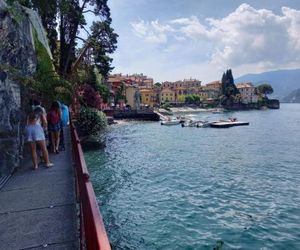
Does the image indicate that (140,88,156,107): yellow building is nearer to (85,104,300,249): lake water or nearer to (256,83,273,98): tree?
(256,83,273,98): tree

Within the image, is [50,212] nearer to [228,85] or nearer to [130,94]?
[130,94]

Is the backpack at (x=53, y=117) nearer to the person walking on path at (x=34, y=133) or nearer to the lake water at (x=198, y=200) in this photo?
the person walking on path at (x=34, y=133)

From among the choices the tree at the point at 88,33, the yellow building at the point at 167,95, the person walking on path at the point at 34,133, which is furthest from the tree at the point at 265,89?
the person walking on path at the point at 34,133

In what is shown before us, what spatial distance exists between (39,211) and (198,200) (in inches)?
424

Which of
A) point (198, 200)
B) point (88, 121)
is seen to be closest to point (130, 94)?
point (88, 121)

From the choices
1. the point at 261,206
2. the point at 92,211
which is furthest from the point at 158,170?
the point at 92,211

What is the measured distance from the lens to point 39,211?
21.6ft

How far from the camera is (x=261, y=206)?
50.0ft

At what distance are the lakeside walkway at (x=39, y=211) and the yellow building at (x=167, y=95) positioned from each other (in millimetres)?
164826

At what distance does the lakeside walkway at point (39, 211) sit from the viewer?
5.24m

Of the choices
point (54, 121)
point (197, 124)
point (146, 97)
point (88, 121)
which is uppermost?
point (146, 97)

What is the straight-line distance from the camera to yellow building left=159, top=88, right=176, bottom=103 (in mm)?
174375

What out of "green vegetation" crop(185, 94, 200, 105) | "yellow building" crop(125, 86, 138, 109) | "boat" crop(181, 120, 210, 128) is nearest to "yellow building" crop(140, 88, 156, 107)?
"green vegetation" crop(185, 94, 200, 105)

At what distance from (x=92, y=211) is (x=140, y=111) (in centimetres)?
8478
